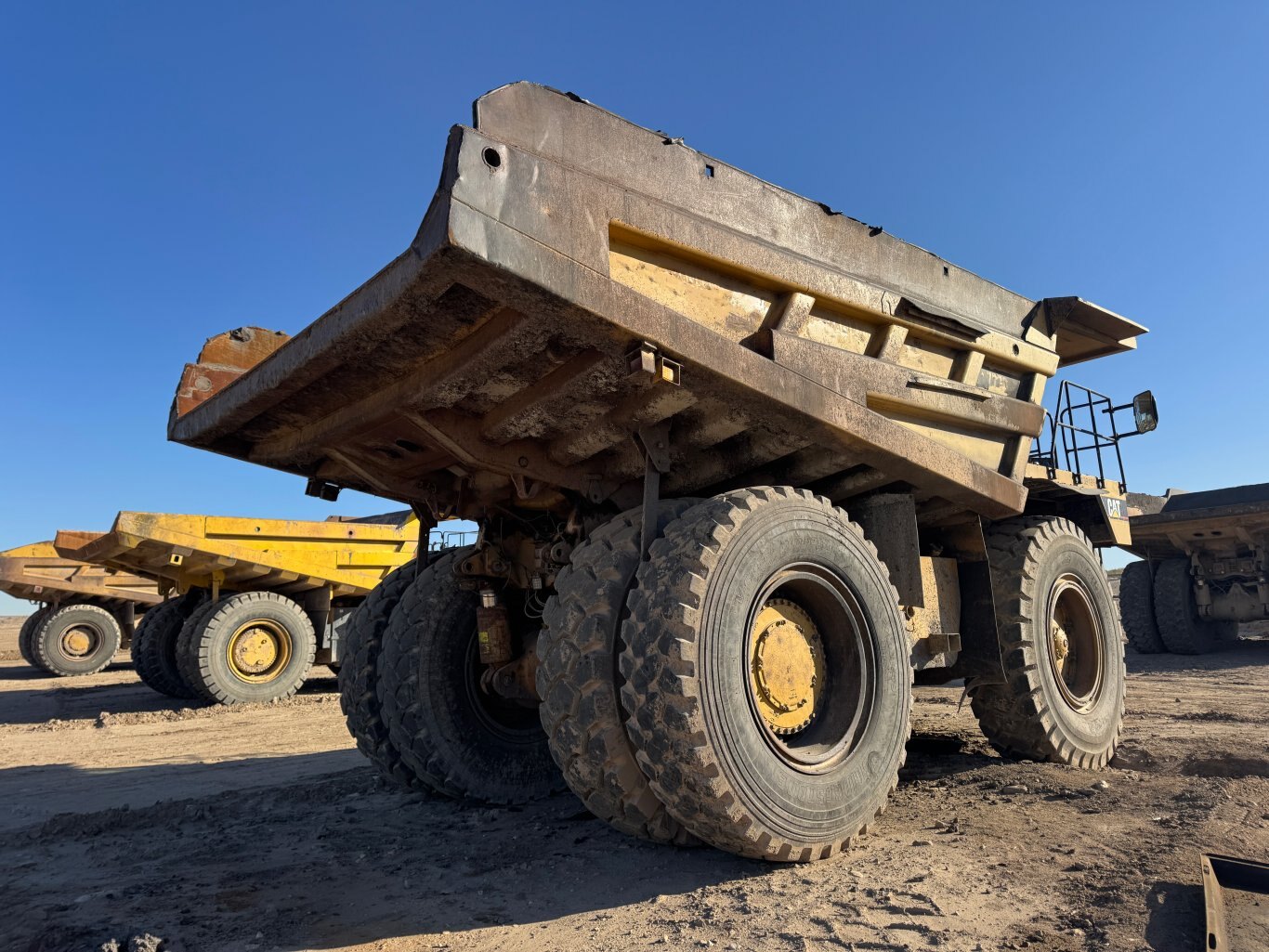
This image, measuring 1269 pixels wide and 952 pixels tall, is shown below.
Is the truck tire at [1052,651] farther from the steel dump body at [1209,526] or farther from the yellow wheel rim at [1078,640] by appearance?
the steel dump body at [1209,526]

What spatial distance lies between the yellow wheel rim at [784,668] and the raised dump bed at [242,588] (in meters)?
9.45

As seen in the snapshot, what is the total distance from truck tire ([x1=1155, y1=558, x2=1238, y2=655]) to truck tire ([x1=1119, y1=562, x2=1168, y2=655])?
11cm

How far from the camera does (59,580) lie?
56.4 ft

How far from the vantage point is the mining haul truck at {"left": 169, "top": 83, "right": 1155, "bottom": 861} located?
276 cm

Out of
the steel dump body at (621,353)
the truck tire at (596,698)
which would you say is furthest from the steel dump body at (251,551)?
the truck tire at (596,698)

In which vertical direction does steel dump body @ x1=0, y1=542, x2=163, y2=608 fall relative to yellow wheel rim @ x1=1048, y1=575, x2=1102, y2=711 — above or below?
above

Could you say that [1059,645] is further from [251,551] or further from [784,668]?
[251,551]

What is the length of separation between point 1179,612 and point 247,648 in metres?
13.2

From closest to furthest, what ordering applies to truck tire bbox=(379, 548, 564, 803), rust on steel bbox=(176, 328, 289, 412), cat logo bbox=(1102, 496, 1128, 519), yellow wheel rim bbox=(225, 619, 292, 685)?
rust on steel bbox=(176, 328, 289, 412) < truck tire bbox=(379, 548, 564, 803) < cat logo bbox=(1102, 496, 1128, 519) < yellow wheel rim bbox=(225, 619, 292, 685)

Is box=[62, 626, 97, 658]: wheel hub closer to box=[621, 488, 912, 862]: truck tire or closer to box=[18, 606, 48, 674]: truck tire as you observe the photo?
box=[18, 606, 48, 674]: truck tire

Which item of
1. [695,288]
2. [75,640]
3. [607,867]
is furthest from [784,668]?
[75,640]

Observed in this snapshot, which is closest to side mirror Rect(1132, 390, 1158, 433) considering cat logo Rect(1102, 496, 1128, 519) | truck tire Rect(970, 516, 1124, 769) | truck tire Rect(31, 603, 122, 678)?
cat logo Rect(1102, 496, 1128, 519)

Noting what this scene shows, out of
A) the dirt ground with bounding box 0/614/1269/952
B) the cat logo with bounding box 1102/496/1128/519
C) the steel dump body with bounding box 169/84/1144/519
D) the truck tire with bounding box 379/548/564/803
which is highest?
the steel dump body with bounding box 169/84/1144/519

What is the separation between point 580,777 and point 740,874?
668 millimetres
